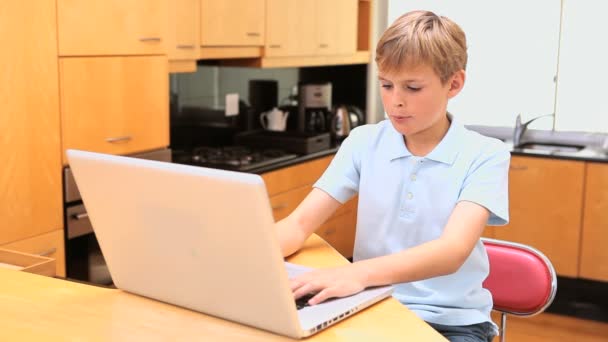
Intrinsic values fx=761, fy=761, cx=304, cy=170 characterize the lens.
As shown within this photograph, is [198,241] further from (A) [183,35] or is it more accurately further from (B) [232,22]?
(B) [232,22]

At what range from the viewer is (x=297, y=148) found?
13.5 feet

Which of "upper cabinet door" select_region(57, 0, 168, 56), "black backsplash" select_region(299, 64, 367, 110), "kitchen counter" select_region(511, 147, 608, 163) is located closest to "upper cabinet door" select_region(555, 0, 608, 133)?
"kitchen counter" select_region(511, 147, 608, 163)

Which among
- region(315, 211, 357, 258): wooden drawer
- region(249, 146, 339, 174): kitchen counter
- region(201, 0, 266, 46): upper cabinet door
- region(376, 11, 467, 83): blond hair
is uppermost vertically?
region(201, 0, 266, 46): upper cabinet door

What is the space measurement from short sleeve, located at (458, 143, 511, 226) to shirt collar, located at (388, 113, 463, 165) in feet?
0.19

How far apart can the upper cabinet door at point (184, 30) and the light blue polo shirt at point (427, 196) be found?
157 cm

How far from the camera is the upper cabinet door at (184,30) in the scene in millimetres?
3148

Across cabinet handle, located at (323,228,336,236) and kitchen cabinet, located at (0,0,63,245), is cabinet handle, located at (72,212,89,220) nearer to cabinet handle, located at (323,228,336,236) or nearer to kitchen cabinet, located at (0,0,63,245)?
kitchen cabinet, located at (0,0,63,245)

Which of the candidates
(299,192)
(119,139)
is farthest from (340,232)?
(119,139)

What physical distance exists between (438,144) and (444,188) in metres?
0.11

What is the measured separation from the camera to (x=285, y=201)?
12.6ft

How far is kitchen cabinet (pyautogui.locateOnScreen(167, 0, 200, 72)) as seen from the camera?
10.3 ft

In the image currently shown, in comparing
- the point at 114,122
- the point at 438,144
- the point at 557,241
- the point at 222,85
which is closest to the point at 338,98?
the point at 222,85

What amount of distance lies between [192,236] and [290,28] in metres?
2.98

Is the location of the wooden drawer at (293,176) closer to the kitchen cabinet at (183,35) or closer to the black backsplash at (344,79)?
the kitchen cabinet at (183,35)
